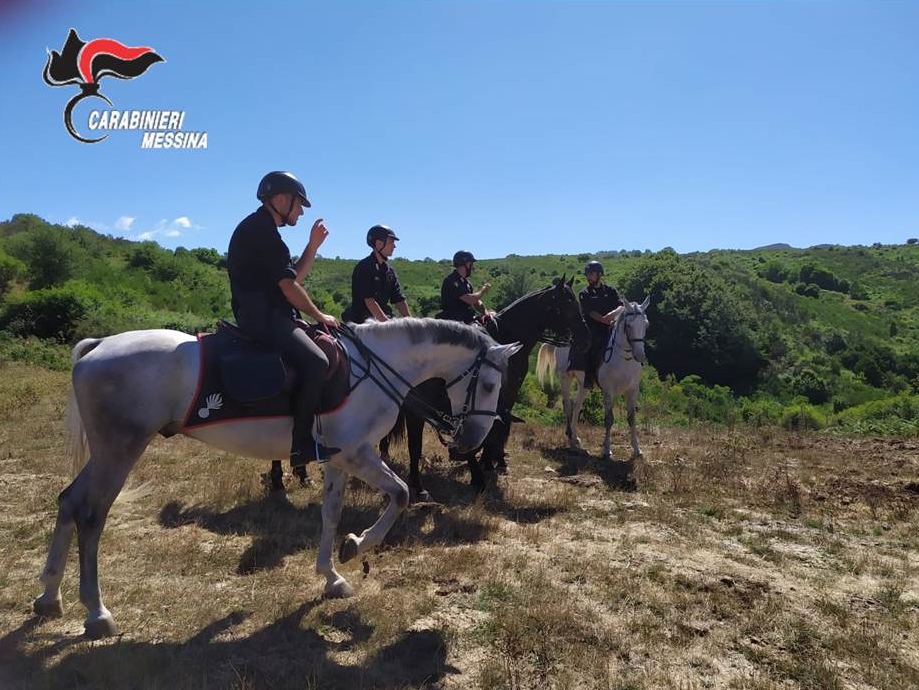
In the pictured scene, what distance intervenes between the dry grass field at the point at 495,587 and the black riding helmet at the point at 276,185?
11.2 ft

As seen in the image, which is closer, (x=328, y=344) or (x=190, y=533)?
(x=328, y=344)

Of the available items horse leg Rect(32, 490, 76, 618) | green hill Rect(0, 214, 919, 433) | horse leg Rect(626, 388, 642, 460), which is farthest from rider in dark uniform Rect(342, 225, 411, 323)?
green hill Rect(0, 214, 919, 433)

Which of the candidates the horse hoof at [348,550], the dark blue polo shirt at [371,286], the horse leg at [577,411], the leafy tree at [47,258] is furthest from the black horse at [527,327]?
the leafy tree at [47,258]

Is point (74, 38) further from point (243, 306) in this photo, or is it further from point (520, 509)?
point (520, 509)

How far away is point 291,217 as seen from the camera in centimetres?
468

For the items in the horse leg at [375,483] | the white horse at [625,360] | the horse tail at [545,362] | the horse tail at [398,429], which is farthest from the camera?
the horse tail at [545,362]

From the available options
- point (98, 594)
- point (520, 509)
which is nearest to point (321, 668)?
point (98, 594)

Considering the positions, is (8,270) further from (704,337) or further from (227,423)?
(704,337)

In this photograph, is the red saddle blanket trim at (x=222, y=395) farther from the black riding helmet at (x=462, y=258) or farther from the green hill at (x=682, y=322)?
the green hill at (x=682, y=322)

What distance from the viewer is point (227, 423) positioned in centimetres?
438

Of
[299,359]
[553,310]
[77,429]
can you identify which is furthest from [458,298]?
[77,429]

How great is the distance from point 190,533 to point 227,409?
8.38ft

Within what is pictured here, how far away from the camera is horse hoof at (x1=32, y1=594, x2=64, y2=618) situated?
4.27 meters

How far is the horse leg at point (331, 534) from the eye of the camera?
15.7ft
